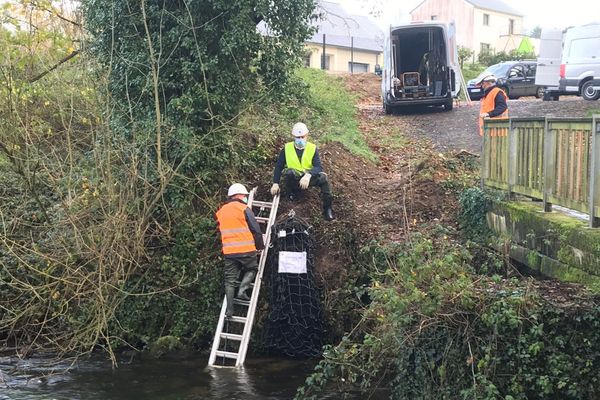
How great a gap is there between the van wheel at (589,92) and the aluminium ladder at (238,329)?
15132mm

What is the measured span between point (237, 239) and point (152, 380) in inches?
91.1

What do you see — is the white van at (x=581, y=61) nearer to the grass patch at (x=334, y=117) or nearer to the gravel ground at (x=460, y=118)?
the gravel ground at (x=460, y=118)

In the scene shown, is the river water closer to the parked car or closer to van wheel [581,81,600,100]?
van wheel [581,81,600,100]

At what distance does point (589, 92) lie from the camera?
899 inches

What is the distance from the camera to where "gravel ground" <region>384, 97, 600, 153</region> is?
17.7 meters

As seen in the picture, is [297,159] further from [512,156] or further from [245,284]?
[512,156]

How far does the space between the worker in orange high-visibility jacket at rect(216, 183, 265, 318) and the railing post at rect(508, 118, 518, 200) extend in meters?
3.62

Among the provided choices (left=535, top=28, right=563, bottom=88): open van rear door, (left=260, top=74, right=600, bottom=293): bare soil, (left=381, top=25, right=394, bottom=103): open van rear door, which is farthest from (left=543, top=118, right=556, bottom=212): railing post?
(left=535, top=28, right=563, bottom=88): open van rear door

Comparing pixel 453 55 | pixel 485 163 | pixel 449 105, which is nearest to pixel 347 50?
pixel 449 105

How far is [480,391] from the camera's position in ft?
22.4

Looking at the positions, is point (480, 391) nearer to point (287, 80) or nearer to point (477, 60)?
point (287, 80)

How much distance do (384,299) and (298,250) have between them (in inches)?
134

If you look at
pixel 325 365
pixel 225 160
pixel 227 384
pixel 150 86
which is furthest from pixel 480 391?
pixel 150 86

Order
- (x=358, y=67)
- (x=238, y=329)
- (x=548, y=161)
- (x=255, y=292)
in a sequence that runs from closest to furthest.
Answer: (x=548, y=161) → (x=255, y=292) → (x=238, y=329) → (x=358, y=67)
